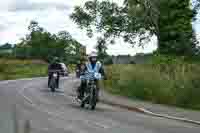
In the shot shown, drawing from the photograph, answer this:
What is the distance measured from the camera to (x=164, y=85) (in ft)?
70.3

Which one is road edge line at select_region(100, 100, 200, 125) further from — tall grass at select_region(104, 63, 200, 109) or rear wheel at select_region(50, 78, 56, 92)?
rear wheel at select_region(50, 78, 56, 92)

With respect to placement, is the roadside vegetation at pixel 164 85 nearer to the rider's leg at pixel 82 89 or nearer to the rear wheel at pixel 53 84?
the rear wheel at pixel 53 84

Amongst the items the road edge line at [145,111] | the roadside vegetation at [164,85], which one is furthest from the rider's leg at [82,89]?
the roadside vegetation at [164,85]

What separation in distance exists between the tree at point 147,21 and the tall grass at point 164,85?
23.3 meters

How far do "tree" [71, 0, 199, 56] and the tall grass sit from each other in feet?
76.4

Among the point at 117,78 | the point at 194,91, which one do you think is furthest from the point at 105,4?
the point at 194,91

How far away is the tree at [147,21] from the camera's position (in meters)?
51.0

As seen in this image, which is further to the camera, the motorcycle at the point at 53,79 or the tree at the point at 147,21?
the tree at the point at 147,21

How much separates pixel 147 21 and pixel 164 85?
1218 inches

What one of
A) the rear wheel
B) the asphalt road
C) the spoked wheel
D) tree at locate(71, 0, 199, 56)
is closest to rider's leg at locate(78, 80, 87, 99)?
the spoked wheel

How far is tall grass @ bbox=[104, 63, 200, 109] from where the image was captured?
18.9 metres

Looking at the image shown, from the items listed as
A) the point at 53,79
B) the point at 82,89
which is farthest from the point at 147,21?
the point at 82,89

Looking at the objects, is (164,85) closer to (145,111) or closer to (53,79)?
(145,111)

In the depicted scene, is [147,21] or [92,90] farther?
[147,21]
